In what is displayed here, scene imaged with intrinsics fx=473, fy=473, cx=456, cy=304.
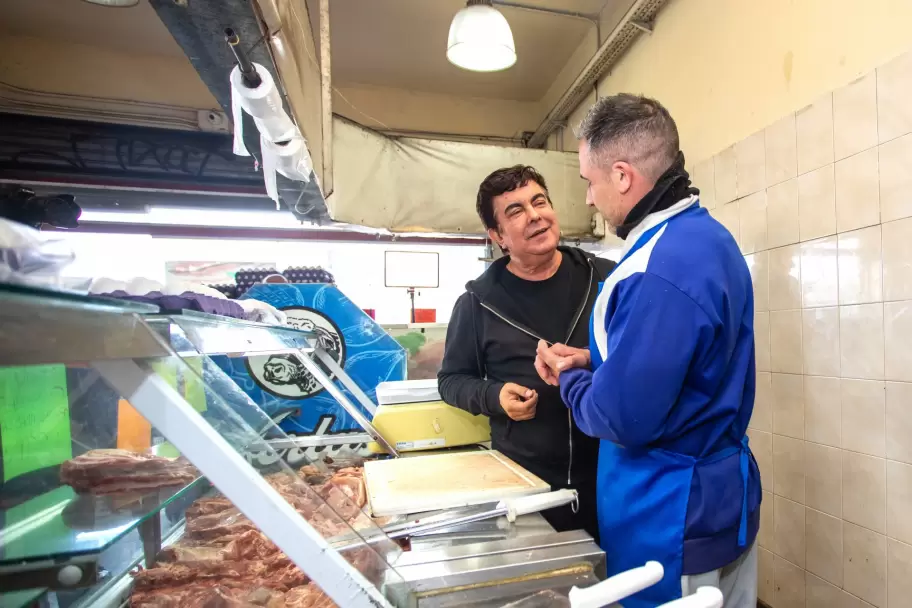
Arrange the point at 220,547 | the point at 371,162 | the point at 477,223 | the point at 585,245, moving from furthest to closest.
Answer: the point at 585,245 < the point at 477,223 < the point at 371,162 < the point at 220,547

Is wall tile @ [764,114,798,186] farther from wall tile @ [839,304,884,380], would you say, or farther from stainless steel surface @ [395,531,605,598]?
stainless steel surface @ [395,531,605,598]

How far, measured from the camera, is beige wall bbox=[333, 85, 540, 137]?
14.6 feet

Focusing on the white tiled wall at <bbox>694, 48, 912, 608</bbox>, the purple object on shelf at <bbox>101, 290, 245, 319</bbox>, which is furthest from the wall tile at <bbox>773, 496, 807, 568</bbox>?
the purple object on shelf at <bbox>101, 290, 245, 319</bbox>

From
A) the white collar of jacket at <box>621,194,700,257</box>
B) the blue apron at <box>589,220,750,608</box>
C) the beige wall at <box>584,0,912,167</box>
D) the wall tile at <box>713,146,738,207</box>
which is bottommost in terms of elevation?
the blue apron at <box>589,220,750,608</box>

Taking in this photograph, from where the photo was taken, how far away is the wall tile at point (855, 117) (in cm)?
158

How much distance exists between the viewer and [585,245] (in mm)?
4078

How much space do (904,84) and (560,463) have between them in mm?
1602

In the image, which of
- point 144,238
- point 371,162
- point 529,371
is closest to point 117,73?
point 144,238

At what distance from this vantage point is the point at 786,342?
1955mm

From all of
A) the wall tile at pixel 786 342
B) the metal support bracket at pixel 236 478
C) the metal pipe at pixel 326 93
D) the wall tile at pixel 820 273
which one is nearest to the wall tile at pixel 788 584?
the wall tile at pixel 786 342

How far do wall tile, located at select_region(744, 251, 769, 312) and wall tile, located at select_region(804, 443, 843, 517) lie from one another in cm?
59

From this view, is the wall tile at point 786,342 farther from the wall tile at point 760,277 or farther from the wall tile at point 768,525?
the wall tile at point 768,525

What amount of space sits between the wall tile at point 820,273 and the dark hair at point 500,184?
105cm

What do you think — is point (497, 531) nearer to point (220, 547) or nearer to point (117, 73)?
point (220, 547)
